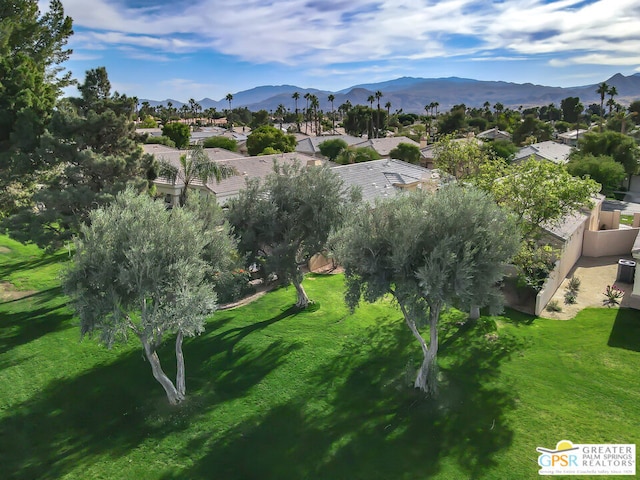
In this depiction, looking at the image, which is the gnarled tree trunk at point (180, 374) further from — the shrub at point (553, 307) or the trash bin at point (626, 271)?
the trash bin at point (626, 271)

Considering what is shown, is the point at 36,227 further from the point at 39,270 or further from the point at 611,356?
the point at 611,356

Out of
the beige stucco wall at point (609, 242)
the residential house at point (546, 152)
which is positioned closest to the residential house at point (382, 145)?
the residential house at point (546, 152)

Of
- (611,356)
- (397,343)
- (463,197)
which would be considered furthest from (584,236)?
(463,197)

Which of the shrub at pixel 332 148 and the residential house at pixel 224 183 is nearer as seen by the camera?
the residential house at pixel 224 183

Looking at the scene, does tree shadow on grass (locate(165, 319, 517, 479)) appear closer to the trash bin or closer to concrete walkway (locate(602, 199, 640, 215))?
the trash bin

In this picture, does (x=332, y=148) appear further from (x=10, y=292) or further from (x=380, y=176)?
(x=10, y=292)

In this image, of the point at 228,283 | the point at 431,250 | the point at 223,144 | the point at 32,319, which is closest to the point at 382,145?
the point at 223,144
